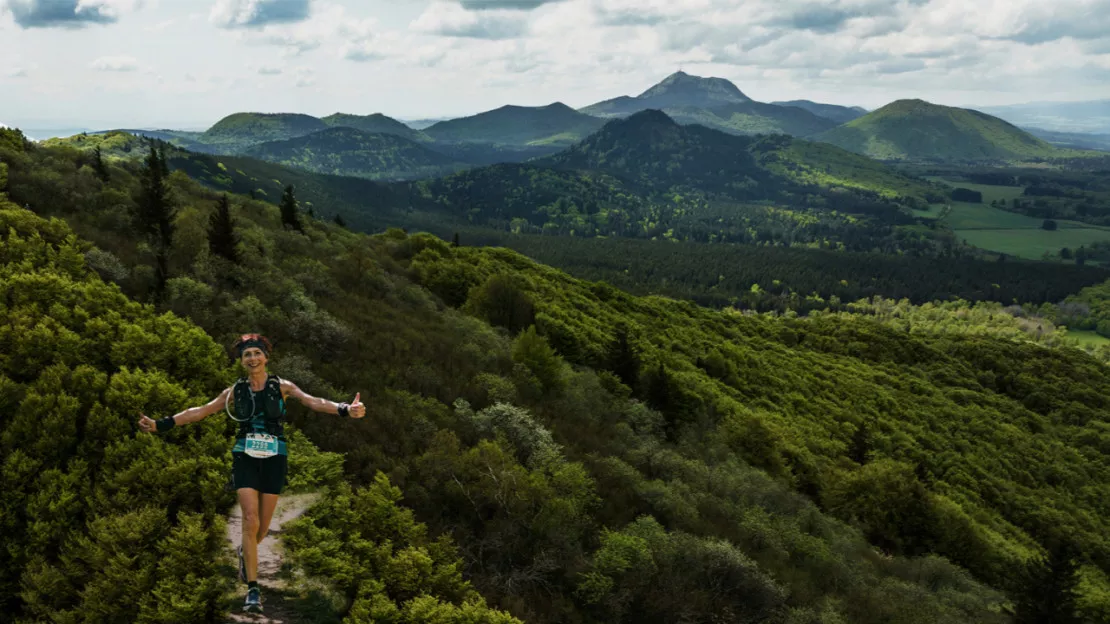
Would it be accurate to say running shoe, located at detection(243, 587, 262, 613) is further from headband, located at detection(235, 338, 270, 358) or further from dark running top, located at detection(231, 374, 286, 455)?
headband, located at detection(235, 338, 270, 358)

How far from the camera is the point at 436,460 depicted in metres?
14.4

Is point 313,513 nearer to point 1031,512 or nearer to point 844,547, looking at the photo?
point 844,547

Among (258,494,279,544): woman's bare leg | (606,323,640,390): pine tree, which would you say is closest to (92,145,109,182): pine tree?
(258,494,279,544): woman's bare leg

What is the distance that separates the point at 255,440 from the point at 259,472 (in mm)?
475

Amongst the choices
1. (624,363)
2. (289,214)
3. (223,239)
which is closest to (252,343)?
(223,239)

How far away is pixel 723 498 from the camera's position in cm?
2334

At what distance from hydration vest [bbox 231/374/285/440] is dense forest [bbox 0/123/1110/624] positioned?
113 inches

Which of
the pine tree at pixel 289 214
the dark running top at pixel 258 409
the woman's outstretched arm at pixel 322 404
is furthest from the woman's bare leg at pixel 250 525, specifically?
the pine tree at pixel 289 214

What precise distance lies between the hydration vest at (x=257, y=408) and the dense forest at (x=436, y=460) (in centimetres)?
286

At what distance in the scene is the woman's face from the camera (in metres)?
7.77

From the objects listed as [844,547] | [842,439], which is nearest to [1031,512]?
[842,439]

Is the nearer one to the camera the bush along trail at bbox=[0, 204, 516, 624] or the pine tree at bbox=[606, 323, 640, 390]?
the bush along trail at bbox=[0, 204, 516, 624]

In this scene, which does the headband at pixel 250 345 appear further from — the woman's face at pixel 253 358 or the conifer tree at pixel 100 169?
the conifer tree at pixel 100 169

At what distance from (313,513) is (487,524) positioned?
4.22 m
